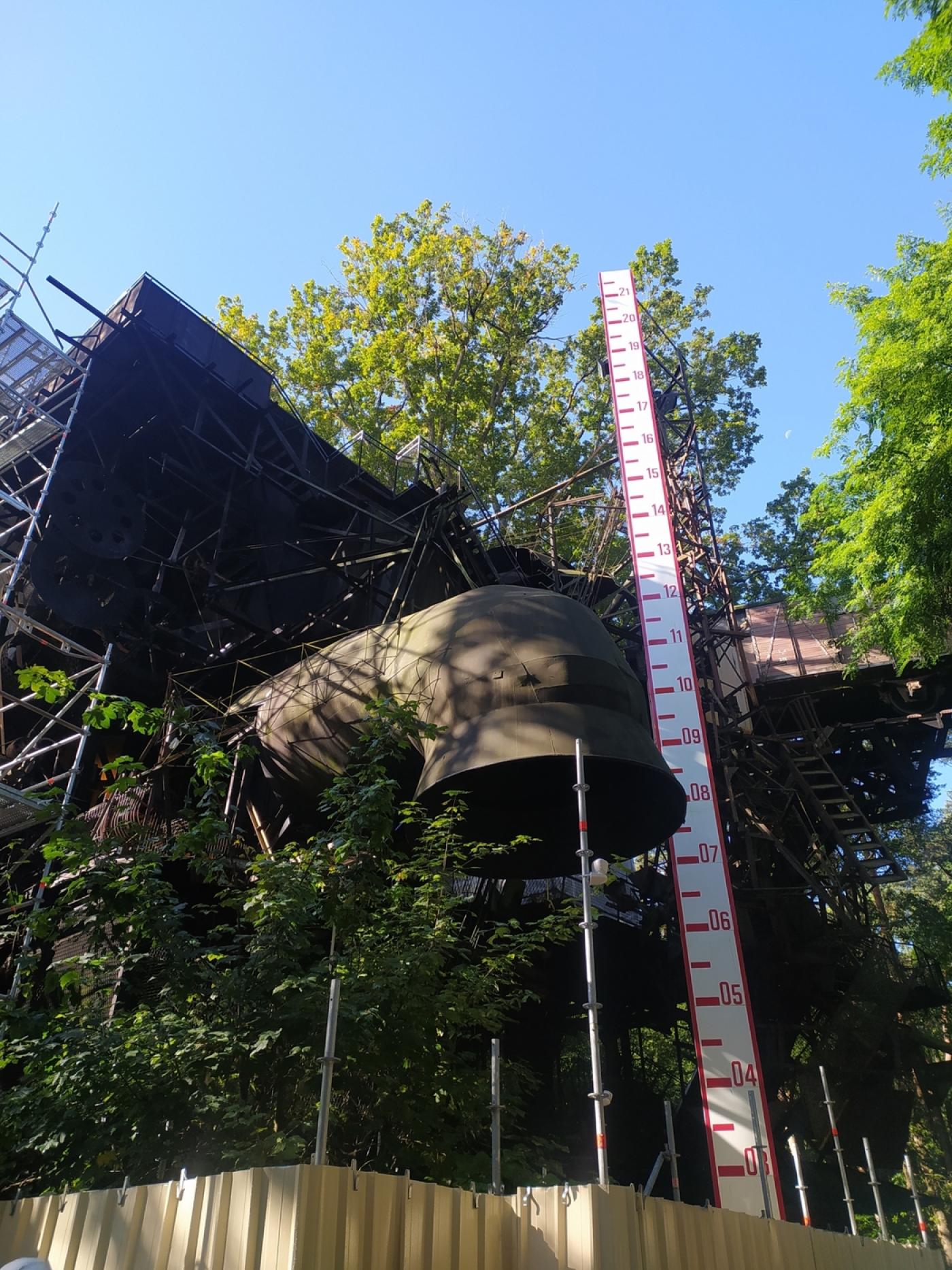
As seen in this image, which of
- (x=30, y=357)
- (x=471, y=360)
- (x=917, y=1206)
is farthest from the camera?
(x=471, y=360)

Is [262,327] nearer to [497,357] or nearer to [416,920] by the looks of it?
[497,357]

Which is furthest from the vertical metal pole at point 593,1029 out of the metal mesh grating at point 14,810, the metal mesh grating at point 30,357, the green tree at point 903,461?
the metal mesh grating at point 30,357

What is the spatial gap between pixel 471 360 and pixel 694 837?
20.3m

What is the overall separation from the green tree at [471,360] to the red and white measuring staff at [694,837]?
10.6 meters

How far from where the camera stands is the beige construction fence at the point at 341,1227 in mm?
4238

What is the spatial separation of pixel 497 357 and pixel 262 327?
7.30m

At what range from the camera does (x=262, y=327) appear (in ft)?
103

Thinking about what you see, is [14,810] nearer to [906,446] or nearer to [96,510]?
[96,510]

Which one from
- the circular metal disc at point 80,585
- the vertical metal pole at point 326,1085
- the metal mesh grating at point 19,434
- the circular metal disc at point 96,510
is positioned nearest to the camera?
the vertical metal pole at point 326,1085

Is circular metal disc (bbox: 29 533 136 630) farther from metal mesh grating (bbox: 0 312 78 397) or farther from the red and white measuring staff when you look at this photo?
the red and white measuring staff

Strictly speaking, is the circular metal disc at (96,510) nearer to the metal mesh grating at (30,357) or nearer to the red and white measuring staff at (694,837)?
the metal mesh grating at (30,357)

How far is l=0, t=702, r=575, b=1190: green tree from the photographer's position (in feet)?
20.9

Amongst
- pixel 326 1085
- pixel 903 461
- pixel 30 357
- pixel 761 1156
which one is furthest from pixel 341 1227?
pixel 30 357

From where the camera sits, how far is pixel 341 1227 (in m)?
4.37
